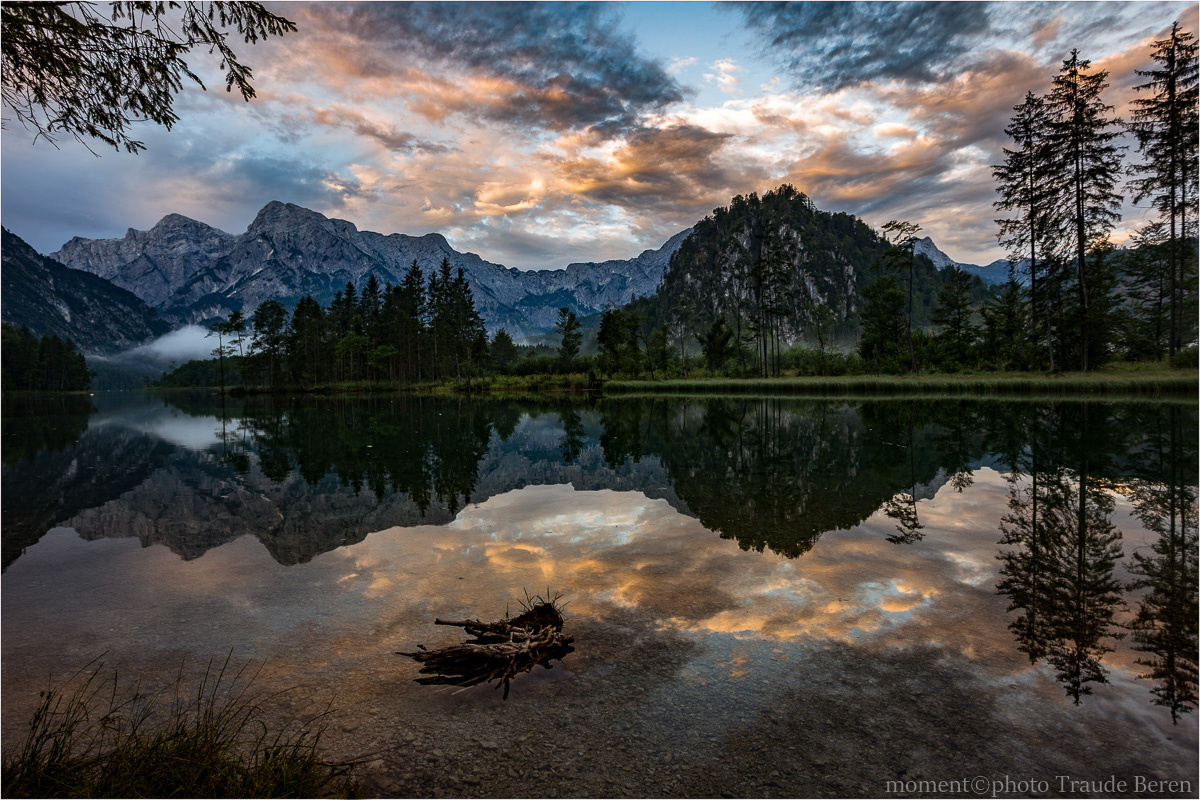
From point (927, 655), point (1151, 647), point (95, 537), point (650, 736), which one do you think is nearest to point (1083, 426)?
point (1151, 647)

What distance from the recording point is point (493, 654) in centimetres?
496

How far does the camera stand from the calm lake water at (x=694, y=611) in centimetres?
379

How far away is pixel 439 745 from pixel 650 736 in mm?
1664

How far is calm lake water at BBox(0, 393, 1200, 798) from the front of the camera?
3791 mm

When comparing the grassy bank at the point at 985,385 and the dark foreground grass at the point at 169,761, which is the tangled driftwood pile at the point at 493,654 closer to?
the dark foreground grass at the point at 169,761

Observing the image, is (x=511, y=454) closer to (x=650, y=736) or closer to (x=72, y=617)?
(x=72, y=617)

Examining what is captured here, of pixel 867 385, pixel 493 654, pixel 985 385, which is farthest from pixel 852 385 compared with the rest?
pixel 493 654

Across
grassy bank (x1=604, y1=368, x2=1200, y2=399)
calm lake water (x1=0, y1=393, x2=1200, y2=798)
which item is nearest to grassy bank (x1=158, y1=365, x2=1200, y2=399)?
grassy bank (x1=604, y1=368, x2=1200, y2=399)

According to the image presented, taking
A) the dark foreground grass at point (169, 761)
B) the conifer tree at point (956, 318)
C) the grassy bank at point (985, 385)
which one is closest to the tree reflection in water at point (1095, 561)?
the dark foreground grass at point (169, 761)

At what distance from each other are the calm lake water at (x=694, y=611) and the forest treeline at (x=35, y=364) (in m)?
165

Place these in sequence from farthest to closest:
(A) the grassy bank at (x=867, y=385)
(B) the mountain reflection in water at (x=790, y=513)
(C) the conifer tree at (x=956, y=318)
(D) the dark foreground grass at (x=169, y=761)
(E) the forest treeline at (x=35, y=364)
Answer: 1. (E) the forest treeline at (x=35, y=364)
2. (C) the conifer tree at (x=956, y=318)
3. (A) the grassy bank at (x=867, y=385)
4. (B) the mountain reflection in water at (x=790, y=513)
5. (D) the dark foreground grass at (x=169, y=761)

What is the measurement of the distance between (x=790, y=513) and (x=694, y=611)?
204 inches

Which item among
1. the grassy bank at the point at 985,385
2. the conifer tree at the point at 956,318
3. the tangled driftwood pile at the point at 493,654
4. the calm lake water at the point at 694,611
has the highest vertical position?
the conifer tree at the point at 956,318

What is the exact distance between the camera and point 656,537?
31.8ft
